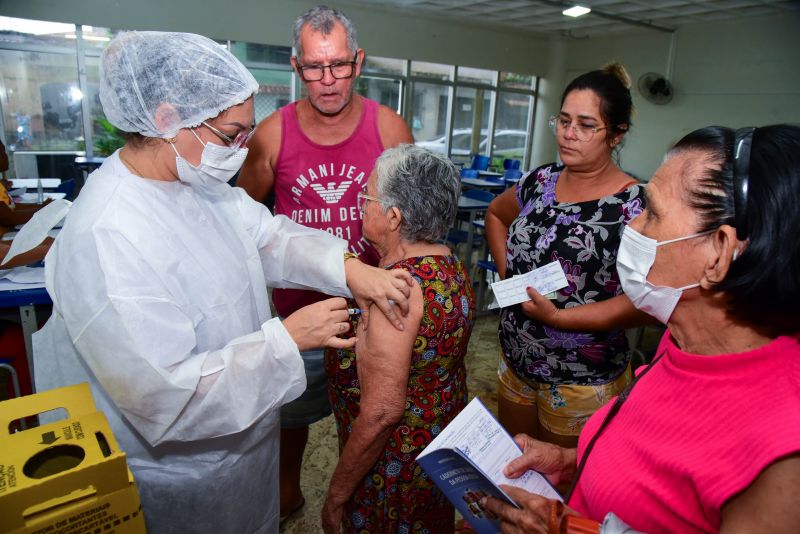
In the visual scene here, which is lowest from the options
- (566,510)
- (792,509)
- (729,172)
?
(566,510)

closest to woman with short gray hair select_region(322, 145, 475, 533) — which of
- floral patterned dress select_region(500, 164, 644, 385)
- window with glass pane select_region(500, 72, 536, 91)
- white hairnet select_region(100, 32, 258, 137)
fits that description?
floral patterned dress select_region(500, 164, 644, 385)

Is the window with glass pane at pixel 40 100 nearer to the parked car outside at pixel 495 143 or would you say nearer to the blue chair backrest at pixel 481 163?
the parked car outside at pixel 495 143

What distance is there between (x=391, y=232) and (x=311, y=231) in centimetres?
32

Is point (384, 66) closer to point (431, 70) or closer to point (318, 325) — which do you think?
point (431, 70)

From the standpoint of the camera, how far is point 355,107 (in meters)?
1.98

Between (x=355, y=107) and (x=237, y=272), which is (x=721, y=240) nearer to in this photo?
(x=237, y=272)

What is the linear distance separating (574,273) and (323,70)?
3.70 ft

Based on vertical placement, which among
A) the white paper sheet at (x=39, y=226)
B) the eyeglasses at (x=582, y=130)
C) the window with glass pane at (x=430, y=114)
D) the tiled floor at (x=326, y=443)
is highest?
the window with glass pane at (x=430, y=114)

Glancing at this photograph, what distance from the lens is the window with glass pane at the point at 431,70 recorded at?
1001 cm

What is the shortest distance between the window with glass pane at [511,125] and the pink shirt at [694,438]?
1126cm

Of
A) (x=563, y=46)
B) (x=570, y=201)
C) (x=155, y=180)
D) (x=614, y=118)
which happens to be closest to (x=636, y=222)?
(x=570, y=201)

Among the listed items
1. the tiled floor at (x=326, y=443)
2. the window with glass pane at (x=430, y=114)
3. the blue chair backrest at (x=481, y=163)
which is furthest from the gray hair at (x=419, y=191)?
the window with glass pane at (x=430, y=114)

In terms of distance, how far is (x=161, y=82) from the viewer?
3.67 ft

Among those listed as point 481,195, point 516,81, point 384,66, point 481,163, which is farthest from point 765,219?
point 516,81
